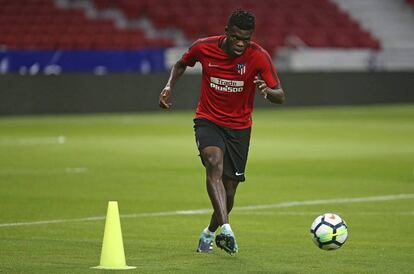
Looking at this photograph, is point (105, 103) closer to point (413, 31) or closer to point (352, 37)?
point (352, 37)

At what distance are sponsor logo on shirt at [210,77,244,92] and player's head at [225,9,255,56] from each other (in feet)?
1.14

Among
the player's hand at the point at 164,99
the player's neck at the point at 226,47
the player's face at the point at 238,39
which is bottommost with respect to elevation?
the player's hand at the point at 164,99

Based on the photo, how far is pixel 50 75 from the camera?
34.1 metres

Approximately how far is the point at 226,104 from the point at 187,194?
530 centimetres

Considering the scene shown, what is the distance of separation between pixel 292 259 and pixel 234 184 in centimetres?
106

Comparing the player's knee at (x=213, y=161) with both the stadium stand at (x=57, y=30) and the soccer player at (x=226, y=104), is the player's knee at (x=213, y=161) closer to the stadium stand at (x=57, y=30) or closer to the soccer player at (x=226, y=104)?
the soccer player at (x=226, y=104)

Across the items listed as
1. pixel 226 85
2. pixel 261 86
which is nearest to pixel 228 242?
pixel 261 86

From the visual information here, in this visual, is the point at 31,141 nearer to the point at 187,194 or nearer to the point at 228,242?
the point at 187,194

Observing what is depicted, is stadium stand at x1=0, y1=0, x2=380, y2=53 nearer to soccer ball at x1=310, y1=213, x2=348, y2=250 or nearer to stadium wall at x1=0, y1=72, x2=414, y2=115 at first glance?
stadium wall at x1=0, y1=72, x2=414, y2=115

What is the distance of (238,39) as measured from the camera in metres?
10.5

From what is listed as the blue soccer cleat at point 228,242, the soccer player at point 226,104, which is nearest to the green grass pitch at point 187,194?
the blue soccer cleat at point 228,242

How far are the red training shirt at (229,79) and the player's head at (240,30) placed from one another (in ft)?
0.77

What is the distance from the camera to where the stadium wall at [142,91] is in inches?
1332

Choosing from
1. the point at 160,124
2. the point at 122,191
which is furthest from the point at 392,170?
the point at 160,124
